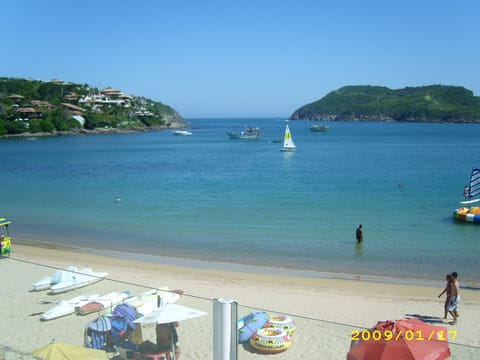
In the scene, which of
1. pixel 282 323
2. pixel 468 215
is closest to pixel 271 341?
pixel 282 323

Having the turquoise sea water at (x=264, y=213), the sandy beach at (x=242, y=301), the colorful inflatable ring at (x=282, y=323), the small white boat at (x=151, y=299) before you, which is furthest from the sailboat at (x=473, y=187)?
the small white boat at (x=151, y=299)

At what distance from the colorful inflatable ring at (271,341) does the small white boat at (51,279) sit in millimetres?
3056

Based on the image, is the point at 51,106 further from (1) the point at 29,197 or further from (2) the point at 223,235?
(2) the point at 223,235

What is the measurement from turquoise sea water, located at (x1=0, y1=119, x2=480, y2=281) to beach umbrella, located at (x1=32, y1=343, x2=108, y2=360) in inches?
478

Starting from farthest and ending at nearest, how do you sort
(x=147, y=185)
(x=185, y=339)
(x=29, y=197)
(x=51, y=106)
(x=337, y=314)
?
(x=51, y=106) → (x=147, y=185) → (x=29, y=197) → (x=337, y=314) → (x=185, y=339)

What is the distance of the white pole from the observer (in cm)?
540

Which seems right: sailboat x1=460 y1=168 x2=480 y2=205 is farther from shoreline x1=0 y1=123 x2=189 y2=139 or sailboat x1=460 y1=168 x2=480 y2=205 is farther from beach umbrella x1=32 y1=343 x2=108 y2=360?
shoreline x1=0 y1=123 x2=189 y2=139

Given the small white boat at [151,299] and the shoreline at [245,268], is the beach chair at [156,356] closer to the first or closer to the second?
the small white boat at [151,299]

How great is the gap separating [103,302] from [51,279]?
1.28 meters

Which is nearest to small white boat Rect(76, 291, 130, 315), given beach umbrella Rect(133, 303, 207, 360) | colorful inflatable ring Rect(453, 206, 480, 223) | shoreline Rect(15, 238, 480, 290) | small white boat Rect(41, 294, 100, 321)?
small white boat Rect(41, 294, 100, 321)

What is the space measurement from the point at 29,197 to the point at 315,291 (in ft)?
95.4

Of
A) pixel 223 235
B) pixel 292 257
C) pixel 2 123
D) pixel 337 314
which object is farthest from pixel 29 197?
pixel 2 123

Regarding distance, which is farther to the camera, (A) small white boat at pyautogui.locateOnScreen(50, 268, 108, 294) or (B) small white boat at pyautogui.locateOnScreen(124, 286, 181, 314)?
(A) small white boat at pyautogui.locateOnScreen(50, 268, 108, 294)

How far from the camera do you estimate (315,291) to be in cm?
1460
